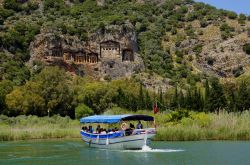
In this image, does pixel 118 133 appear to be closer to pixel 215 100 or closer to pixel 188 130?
pixel 188 130

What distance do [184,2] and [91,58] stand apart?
72.9 m

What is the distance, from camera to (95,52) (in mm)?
131625

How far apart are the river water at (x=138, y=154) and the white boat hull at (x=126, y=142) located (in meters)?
0.89

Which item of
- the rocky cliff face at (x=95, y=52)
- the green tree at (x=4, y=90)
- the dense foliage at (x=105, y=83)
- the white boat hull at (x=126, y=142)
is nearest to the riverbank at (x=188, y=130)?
the white boat hull at (x=126, y=142)

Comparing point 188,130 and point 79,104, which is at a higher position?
point 79,104

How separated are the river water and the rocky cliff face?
70594 mm

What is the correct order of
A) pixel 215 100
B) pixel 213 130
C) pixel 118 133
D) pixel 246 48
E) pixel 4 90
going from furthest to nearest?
pixel 246 48
pixel 4 90
pixel 215 100
pixel 213 130
pixel 118 133

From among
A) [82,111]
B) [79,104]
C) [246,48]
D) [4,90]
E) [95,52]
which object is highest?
[246,48]

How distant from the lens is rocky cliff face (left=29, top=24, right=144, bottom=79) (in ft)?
404

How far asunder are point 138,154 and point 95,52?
88.4 meters

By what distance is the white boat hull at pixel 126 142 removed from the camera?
158 ft

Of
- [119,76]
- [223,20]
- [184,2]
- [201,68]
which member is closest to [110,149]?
[119,76]

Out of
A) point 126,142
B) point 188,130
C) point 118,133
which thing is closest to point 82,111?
point 188,130

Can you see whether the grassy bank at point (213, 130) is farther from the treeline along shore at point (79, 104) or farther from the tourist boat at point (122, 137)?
the tourist boat at point (122, 137)
